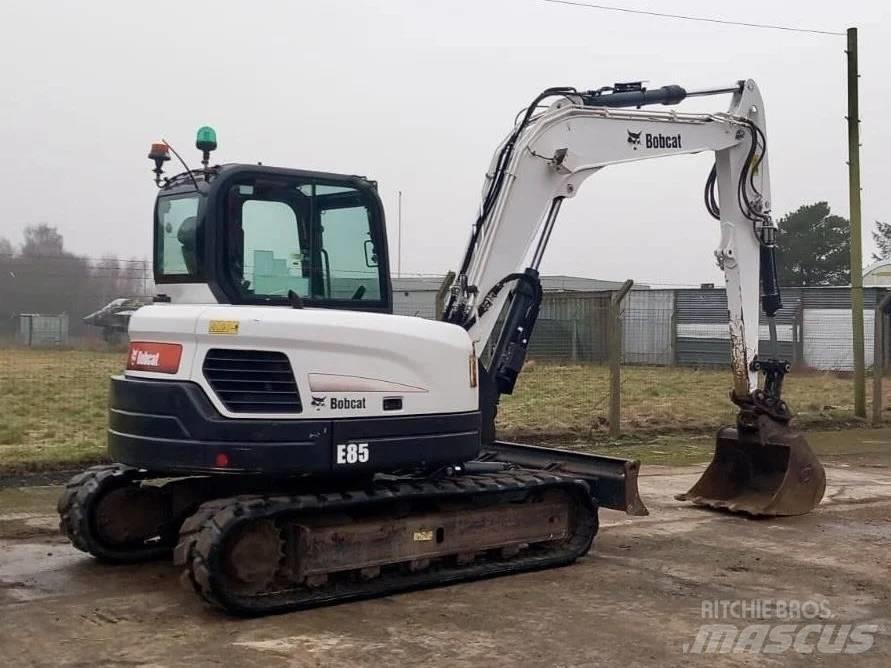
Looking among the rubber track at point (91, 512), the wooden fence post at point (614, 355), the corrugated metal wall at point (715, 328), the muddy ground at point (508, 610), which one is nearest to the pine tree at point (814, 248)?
the corrugated metal wall at point (715, 328)

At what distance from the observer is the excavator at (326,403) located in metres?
6.21

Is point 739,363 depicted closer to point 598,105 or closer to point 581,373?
point 598,105

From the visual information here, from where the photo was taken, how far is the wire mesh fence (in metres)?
12.5

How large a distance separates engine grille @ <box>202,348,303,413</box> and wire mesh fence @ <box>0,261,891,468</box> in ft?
10.9

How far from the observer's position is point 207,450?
6.13m

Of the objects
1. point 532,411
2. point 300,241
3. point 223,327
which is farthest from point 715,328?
point 223,327

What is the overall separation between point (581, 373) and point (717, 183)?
257 inches

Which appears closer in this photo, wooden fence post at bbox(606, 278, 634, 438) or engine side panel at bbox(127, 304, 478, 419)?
engine side panel at bbox(127, 304, 478, 419)

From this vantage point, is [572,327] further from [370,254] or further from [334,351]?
[334,351]

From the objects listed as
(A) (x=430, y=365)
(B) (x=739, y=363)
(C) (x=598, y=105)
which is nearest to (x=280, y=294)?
(A) (x=430, y=365)

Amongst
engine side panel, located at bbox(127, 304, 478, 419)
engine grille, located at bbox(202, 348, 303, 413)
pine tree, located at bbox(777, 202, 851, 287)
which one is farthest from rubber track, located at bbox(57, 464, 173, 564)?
pine tree, located at bbox(777, 202, 851, 287)

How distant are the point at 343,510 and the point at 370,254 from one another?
1659 millimetres

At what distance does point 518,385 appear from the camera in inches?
656

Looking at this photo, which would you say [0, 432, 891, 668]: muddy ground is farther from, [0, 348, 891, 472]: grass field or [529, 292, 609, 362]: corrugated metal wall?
[529, 292, 609, 362]: corrugated metal wall
